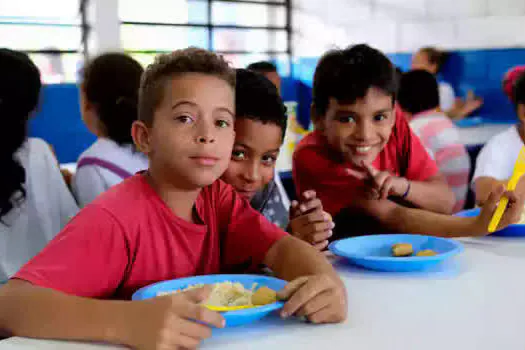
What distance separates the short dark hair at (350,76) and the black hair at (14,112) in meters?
0.98

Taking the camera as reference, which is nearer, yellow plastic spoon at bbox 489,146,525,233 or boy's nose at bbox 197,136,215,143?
boy's nose at bbox 197,136,215,143

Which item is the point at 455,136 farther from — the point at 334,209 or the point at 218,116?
the point at 218,116

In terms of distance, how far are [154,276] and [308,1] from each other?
24.2 feet

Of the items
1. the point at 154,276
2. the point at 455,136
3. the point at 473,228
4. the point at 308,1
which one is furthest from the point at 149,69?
the point at 308,1

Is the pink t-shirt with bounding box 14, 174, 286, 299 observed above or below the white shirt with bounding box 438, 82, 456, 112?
below

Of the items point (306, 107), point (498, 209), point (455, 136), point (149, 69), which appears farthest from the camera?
point (306, 107)

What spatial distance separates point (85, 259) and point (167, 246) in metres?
0.22

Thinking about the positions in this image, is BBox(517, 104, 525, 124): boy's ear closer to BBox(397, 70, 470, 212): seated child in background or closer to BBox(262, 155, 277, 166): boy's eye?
BBox(397, 70, 470, 212): seated child in background

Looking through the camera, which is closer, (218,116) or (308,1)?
(218,116)

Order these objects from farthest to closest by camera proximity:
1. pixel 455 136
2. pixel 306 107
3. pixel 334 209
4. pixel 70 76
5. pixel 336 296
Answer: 1. pixel 306 107
2. pixel 70 76
3. pixel 455 136
4. pixel 334 209
5. pixel 336 296

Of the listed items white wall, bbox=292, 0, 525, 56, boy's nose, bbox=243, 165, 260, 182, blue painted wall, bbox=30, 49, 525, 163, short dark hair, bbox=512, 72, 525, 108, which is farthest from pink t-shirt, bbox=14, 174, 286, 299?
white wall, bbox=292, 0, 525, 56

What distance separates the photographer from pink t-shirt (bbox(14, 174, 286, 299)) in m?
1.05

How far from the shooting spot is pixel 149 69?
135 cm

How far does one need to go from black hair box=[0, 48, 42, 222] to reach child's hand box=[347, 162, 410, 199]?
3.61ft
